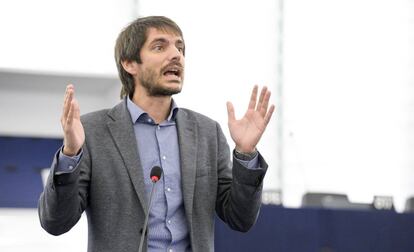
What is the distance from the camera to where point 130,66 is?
192 cm

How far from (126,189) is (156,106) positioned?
263 millimetres

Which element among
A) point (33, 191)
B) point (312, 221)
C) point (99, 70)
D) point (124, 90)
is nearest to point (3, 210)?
point (33, 191)

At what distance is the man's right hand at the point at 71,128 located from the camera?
5.24ft

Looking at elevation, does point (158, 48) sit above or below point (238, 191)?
above

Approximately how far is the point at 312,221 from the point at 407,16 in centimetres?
383

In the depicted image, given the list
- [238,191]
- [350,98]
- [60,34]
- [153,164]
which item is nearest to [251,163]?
[238,191]

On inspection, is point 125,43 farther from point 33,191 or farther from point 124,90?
point 33,191

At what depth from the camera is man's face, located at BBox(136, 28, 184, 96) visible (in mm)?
1804

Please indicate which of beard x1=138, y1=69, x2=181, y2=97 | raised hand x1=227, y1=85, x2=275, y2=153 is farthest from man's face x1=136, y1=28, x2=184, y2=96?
raised hand x1=227, y1=85, x2=275, y2=153

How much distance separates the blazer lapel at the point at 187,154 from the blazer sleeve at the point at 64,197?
9.0 inches

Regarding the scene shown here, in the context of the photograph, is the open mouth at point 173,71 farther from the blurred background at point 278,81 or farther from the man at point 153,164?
the blurred background at point 278,81

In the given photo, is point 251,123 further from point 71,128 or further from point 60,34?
point 60,34

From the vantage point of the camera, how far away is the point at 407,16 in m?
6.89

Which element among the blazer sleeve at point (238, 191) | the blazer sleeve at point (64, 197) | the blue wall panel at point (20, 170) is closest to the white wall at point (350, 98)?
the blue wall panel at point (20, 170)
